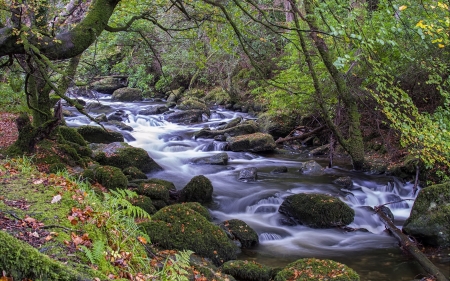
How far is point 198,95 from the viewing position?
28750 millimetres

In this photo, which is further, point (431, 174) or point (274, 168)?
point (274, 168)

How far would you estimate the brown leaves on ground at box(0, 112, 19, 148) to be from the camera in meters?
10.7

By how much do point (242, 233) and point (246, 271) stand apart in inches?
82.9

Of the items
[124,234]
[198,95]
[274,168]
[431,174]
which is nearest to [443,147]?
[431,174]

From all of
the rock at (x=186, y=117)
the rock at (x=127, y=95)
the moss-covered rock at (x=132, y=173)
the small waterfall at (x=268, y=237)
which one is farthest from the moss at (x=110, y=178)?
the rock at (x=127, y=95)

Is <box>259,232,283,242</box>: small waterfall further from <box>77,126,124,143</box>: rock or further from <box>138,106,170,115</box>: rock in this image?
<box>138,106,170,115</box>: rock

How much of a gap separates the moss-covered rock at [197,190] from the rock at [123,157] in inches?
117

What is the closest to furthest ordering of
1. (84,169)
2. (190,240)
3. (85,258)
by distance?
(85,258), (190,240), (84,169)

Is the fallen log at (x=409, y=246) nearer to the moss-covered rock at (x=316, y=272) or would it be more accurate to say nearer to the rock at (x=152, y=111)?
the moss-covered rock at (x=316, y=272)

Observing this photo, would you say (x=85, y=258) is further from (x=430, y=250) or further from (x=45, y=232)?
(x=430, y=250)

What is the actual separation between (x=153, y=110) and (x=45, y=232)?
20802 millimetres

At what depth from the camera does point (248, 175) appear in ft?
40.4

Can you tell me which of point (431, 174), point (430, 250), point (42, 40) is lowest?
point (430, 250)

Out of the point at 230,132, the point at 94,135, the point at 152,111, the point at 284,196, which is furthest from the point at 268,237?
the point at 152,111
